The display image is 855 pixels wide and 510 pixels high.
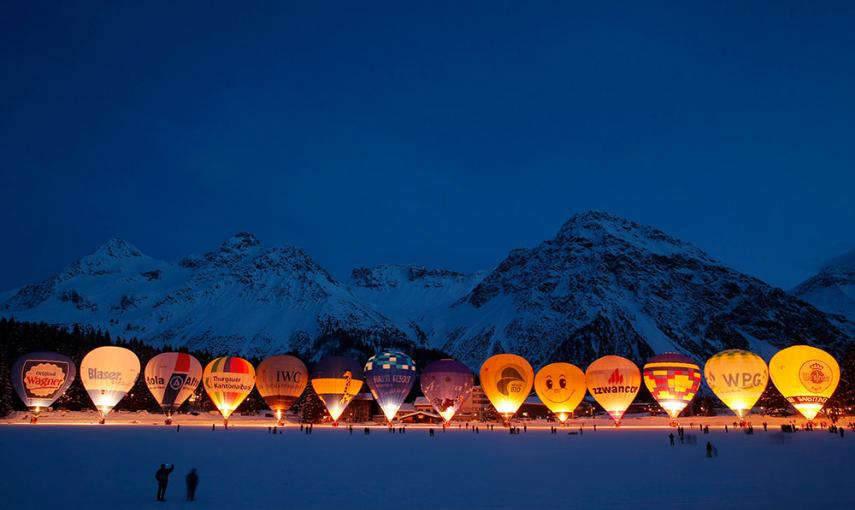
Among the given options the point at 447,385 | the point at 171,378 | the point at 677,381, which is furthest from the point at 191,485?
the point at 677,381

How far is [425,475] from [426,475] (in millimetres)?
34

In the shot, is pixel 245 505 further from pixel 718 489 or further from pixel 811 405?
pixel 811 405

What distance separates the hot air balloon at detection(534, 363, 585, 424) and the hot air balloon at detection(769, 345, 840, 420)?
17479mm

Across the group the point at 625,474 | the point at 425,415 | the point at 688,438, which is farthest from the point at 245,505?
the point at 425,415

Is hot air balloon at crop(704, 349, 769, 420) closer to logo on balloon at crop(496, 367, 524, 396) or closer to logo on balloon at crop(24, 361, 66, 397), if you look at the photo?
logo on balloon at crop(496, 367, 524, 396)

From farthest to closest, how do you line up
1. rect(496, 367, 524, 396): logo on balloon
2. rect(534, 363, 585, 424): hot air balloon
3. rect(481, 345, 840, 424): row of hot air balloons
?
rect(534, 363, 585, 424): hot air balloon
rect(496, 367, 524, 396): logo on balloon
rect(481, 345, 840, 424): row of hot air balloons

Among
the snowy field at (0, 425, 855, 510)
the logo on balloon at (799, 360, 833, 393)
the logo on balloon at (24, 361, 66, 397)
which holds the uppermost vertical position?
the logo on balloon at (799, 360, 833, 393)

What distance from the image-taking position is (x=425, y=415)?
8588 cm

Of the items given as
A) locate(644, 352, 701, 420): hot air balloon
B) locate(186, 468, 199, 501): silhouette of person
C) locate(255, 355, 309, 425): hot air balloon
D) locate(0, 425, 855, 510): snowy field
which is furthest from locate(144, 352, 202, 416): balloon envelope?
locate(186, 468, 199, 501): silhouette of person

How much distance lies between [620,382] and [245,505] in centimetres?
5189

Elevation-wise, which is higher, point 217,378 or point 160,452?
point 217,378

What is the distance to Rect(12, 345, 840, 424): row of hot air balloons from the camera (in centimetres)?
6238

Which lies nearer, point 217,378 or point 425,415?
point 217,378

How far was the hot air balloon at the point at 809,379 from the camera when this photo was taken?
2392 inches
